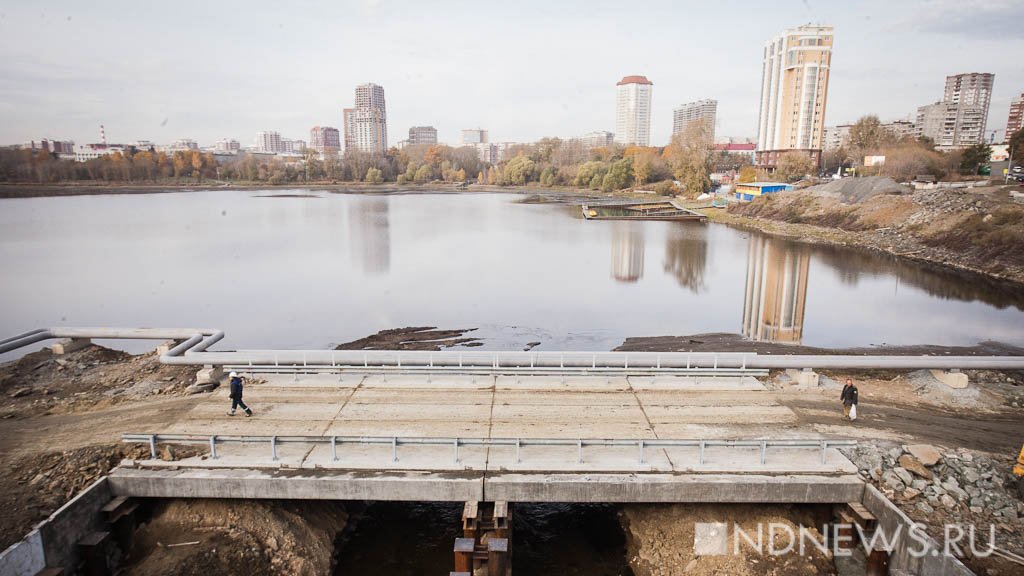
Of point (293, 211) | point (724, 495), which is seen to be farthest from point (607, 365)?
point (293, 211)

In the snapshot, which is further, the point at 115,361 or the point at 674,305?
the point at 674,305

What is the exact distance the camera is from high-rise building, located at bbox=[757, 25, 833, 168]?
116 meters

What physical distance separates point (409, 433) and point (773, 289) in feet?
109

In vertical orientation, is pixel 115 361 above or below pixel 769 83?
below

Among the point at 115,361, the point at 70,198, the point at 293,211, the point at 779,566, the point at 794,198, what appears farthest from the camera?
the point at 70,198

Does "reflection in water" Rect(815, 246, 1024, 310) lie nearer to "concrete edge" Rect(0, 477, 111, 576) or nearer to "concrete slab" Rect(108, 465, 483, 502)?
"concrete slab" Rect(108, 465, 483, 502)

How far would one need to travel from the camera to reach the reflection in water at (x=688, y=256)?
41750mm

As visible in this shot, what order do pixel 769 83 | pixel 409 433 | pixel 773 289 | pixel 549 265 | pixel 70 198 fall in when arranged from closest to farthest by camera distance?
pixel 409 433
pixel 773 289
pixel 549 265
pixel 70 198
pixel 769 83

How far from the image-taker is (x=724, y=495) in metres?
11.3

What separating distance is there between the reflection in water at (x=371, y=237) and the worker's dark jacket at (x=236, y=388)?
28.3 m

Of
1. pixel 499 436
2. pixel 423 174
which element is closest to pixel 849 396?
pixel 499 436

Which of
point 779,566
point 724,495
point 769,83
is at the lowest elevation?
point 779,566

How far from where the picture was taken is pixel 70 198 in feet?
354

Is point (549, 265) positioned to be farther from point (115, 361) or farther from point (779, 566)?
point (779, 566)
